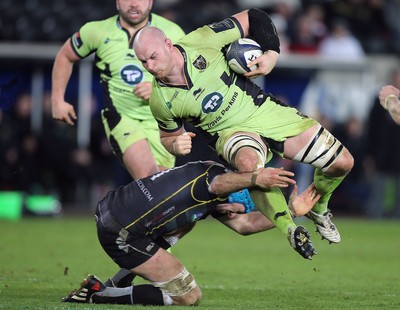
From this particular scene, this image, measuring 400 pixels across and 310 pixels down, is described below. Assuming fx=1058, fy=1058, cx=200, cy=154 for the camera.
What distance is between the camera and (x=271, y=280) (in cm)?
1078

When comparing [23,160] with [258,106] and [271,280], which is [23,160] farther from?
[258,106]

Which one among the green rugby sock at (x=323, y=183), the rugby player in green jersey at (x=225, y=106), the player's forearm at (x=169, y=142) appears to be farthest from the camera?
the green rugby sock at (x=323, y=183)

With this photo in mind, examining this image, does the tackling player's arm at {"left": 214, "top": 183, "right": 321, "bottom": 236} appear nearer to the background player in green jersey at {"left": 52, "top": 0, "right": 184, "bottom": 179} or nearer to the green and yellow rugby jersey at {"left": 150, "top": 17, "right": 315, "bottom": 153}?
the green and yellow rugby jersey at {"left": 150, "top": 17, "right": 315, "bottom": 153}

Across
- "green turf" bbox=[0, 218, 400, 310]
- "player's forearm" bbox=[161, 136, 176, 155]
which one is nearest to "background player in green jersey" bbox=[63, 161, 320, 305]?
"green turf" bbox=[0, 218, 400, 310]

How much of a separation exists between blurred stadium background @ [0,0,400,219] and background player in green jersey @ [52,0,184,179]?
22.6 ft

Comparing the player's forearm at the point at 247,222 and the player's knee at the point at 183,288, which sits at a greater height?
the player's forearm at the point at 247,222

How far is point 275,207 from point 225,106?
3.61 feet

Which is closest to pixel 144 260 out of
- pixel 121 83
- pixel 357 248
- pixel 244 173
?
pixel 244 173

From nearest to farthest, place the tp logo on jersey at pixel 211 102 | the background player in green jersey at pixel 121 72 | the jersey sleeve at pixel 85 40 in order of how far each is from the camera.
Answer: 1. the tp logo on jersey at pixel 211 102
2. the background player in green jersey at pixel 121 72
3. the jersey sleeve at pixel 85 40

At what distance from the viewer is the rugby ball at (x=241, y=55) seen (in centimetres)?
923

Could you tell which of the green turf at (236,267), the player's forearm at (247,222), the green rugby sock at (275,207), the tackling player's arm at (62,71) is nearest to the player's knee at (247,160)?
the green rugby sock at (275,207)

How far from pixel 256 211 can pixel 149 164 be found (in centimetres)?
160

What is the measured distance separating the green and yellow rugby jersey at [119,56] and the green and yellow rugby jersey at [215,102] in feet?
6.04

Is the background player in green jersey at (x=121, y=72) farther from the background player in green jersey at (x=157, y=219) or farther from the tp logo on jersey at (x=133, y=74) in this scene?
the background player in green jersey at (x=157, y=219)
